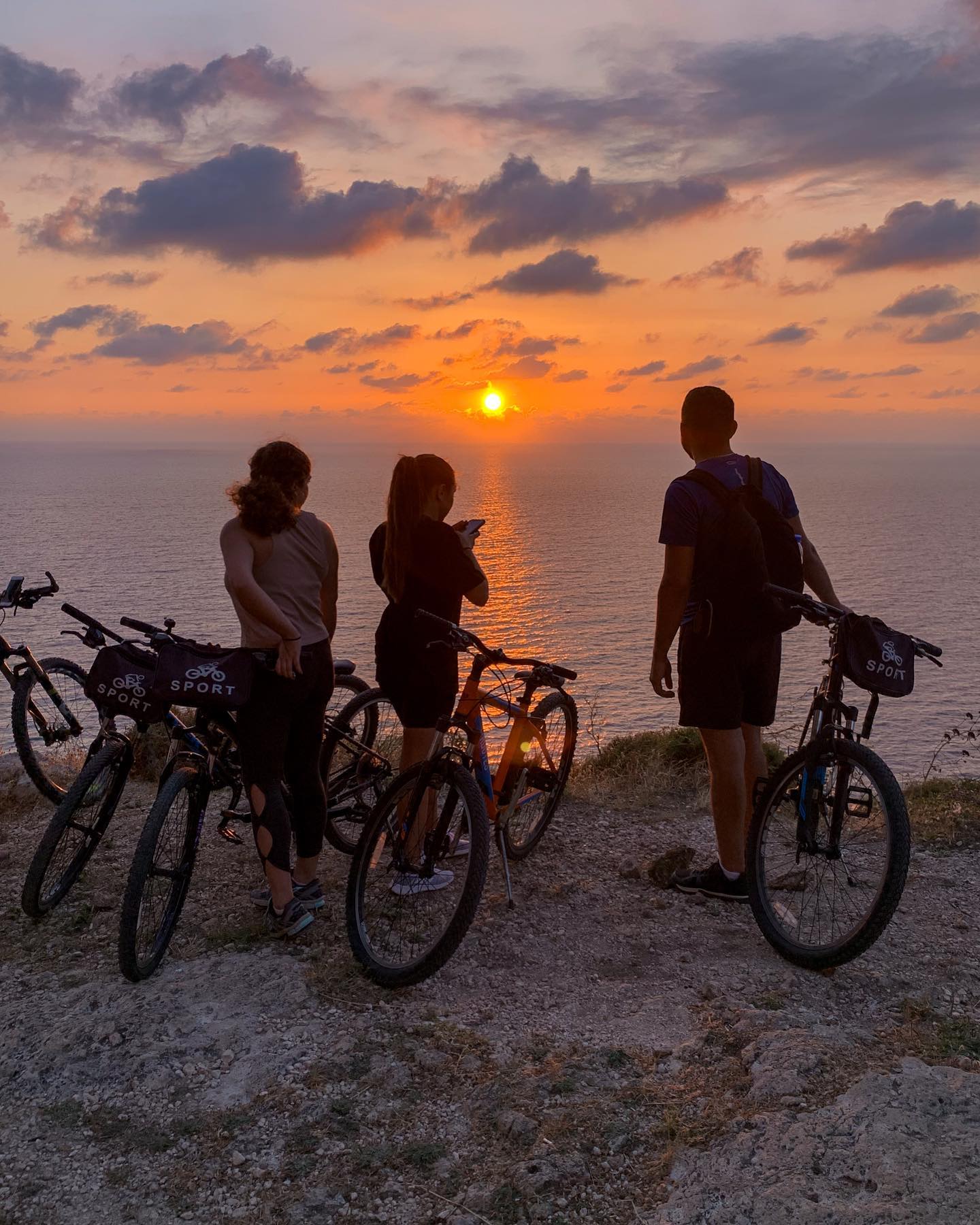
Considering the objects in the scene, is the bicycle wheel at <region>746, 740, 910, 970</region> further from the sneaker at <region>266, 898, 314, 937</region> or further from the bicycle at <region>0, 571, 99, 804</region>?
the bicycle at <region>0, 571, 99, 804</region>

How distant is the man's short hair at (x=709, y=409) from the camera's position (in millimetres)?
5289

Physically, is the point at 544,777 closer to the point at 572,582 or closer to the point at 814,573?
the point at 814,573

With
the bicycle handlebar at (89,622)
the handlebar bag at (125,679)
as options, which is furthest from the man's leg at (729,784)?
the bicycle handlebar at (89,622)

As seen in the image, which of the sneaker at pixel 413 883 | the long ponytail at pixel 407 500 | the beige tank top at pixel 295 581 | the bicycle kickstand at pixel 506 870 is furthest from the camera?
the bicycle kickstand at pixel 506 870

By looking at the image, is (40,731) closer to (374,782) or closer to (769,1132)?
(374,782)

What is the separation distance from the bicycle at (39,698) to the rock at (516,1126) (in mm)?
5217

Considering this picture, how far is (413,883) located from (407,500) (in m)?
2.03

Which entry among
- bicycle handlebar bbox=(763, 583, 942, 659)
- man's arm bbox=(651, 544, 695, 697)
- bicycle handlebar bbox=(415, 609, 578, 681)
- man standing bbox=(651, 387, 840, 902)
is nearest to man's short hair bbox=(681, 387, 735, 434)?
man standing bbox=(651, 387, 840, 902)

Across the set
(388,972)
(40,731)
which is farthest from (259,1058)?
(40,731)

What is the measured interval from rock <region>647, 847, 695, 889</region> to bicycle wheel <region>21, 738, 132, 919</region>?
3224 millimetres

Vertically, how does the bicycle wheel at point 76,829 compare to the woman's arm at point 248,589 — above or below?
below

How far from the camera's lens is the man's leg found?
5.39 meters

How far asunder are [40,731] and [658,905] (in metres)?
5.38

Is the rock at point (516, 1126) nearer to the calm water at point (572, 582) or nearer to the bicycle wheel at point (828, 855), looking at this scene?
the bicycle wheel at point (828, 855)
